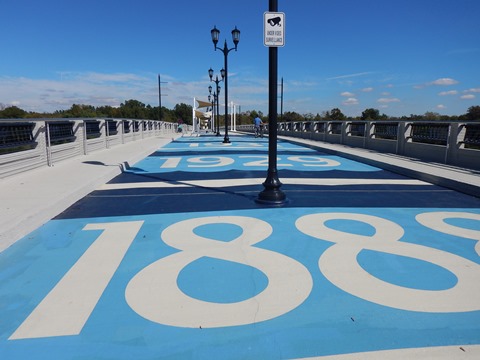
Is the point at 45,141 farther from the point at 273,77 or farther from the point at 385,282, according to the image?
the point at 385,282

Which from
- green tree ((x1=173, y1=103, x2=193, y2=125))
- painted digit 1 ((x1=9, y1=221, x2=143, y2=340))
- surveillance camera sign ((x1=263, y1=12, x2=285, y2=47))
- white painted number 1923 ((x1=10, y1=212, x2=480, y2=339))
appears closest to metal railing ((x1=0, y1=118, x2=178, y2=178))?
white painted number 1923 ((x1=10, y1=212, x2=480, y2=339))

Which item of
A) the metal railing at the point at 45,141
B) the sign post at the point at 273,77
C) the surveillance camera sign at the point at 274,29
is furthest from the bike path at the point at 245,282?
the metal railing at the point at 45,141

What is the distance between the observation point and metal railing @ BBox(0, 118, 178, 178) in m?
7.95

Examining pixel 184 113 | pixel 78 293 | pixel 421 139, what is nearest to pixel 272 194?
pixel 78 293

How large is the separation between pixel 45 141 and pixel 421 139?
11717 mm

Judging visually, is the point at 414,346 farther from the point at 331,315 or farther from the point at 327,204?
the point at 327,204

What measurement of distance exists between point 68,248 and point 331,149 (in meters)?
13.1

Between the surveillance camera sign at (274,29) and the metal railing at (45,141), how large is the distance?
581 cm

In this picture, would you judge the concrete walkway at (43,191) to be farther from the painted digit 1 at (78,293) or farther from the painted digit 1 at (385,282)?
the painted digit 1 at (385,282)

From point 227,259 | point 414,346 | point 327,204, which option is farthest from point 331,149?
point 414,346

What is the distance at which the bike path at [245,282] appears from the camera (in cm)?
247

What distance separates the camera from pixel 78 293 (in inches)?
124

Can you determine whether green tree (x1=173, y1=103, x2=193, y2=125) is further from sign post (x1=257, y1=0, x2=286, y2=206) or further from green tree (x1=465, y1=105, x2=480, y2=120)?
sign post (x1=257, y1=0, x2=286, y2=206)

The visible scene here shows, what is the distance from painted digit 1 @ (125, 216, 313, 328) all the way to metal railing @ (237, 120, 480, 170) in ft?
26.3
